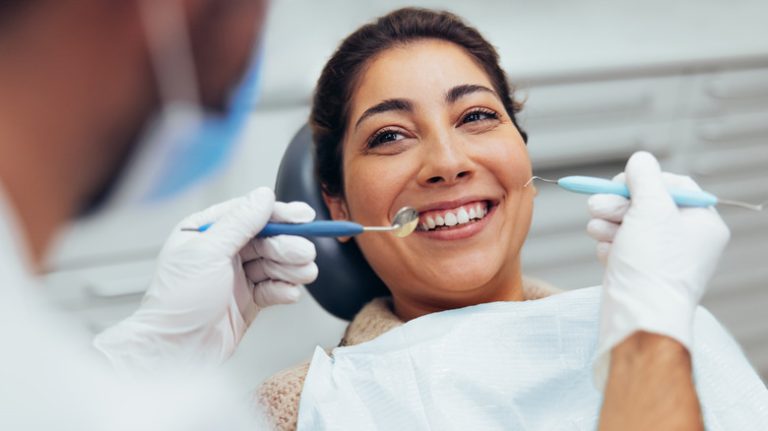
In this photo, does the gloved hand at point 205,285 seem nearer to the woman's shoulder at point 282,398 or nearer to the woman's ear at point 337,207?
the woman's shoulder at point 282,398

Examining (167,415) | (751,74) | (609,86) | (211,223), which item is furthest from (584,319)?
(751,74)

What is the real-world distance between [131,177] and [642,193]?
72cm

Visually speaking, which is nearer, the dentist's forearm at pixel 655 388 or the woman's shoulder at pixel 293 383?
the dentist's forearm at pixel 655 388

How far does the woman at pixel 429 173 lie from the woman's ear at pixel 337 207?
0.22 feet

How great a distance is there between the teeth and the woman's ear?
294 mm

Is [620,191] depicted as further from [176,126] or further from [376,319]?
[176,126]

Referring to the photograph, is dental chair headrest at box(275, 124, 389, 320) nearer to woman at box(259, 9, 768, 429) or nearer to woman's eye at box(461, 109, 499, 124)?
woman at box(259, 9, 768, 429)

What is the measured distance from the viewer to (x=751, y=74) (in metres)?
2.04

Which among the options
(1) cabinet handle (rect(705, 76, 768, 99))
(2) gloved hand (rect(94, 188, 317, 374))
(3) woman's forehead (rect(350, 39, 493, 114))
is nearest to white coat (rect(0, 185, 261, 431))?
(2) gloved hand (rect(94, 188, 317, 374))

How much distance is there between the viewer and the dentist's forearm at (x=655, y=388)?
760 mm

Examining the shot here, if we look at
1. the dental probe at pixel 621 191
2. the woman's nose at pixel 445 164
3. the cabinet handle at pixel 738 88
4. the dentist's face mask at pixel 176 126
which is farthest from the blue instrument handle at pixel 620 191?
the cabinet handle at pixel 738 88

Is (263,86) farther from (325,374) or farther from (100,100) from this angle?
(100,100)

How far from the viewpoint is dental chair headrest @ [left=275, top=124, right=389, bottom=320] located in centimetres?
130

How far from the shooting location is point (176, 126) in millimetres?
366
